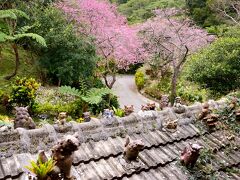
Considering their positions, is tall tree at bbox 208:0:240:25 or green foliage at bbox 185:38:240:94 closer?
green foliage at bbox 185:38:240:94

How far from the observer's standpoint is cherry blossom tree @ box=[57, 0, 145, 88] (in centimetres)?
2294

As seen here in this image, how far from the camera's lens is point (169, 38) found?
89.3ft

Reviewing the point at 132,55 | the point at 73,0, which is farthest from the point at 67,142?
the point at 132,55

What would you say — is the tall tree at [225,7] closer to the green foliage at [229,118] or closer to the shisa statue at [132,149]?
the green foliage at [229,118]

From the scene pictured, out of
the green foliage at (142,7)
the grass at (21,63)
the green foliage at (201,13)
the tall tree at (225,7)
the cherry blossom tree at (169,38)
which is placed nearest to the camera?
the grass at (21,63)

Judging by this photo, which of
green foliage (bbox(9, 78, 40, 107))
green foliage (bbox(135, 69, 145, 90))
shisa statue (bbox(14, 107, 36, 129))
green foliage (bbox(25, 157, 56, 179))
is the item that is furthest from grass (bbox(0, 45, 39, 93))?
green foliage (bbox(25, 157, 56, 179))

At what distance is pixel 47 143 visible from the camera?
12.6 feet

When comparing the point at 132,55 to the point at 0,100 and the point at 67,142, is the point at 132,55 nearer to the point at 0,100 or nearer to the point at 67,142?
the point at 0,100

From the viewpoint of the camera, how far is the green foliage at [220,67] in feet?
66.4

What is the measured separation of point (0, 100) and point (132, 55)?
13.8m

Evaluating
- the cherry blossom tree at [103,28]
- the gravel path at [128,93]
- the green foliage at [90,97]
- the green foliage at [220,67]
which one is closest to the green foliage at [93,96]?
the green foliage at [90,97]

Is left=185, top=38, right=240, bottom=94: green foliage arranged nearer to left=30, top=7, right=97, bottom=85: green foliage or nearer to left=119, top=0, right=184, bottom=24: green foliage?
left=30, top=7, right=97, bottom=85: green foliage

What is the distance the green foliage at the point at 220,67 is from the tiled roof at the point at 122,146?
15.8 meters

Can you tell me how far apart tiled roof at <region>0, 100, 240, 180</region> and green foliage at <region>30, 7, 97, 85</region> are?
49.5 ft
